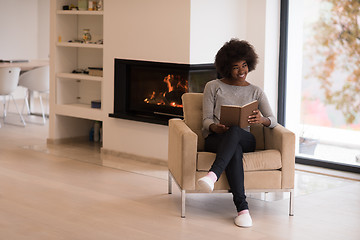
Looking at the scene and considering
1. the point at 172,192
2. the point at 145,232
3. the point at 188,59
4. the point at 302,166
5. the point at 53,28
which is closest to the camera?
the point at 145,232

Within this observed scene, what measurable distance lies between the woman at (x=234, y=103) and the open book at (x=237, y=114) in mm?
33

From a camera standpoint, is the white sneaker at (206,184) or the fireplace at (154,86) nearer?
the white sneaker at (206,184)

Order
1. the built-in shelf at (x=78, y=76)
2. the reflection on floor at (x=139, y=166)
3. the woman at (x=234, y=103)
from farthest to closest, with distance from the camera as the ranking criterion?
the built-in shelf at (x=78, y=76), the reflection on floor at (x=139, y=166), the woman at (x=234, y=103)

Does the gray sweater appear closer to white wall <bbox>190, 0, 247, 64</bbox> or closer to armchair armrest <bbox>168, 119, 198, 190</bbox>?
armchair armrest <bbox>168, 119, 198, 190</bbox>

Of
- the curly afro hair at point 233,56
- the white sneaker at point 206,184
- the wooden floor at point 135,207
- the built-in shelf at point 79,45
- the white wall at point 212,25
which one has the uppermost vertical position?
the white wall at point 212,25

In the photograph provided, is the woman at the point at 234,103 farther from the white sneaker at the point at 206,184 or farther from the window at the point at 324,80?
the window at the point at 324,80

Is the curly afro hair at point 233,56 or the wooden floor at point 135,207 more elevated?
the curly afro hair at point 233,56

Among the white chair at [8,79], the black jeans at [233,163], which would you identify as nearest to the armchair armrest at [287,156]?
the black jeans at [233,163]

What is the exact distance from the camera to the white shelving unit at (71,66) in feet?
21.3

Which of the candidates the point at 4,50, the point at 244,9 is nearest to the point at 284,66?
the point at 244,9

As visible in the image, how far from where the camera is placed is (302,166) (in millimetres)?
5871

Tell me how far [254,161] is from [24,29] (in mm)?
7201

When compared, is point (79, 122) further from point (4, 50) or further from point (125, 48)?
point (4, 50)

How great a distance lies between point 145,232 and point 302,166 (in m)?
2.51
